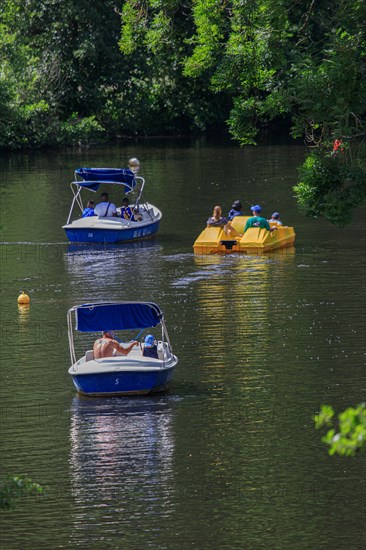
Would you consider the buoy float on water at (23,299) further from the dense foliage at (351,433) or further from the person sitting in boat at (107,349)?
the dense foliage at (351,433)

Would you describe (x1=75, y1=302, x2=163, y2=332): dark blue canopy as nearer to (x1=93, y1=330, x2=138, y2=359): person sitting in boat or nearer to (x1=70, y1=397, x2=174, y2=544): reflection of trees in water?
(x1=93, y1=330, x2=138, y2=359): person sitting in boat

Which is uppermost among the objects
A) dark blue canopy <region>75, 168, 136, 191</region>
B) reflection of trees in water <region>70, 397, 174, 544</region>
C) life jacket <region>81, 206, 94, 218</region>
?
dark blue canopy <region>75, 168, 136, 191</region>

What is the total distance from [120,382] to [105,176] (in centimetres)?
1902

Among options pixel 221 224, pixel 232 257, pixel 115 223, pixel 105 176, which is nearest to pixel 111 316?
pixel 232 257

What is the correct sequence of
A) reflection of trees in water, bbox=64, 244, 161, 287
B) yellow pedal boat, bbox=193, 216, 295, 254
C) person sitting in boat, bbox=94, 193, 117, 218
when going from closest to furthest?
1. reflection of trees in water, bbox=64, 244, 161, 287
2. yellow pedal boat, bbox=193, 216, 295, 254
3. person sitting in boat, bbox=94, 193, 117, 218

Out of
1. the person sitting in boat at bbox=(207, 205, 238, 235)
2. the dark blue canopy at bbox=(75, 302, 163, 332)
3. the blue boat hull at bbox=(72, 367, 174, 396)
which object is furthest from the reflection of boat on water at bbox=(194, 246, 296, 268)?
the blue boat hull at bbox=(72, 367, 174, 396)

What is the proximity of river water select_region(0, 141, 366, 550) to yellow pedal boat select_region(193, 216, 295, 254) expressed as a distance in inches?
21.0

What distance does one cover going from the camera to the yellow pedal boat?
37.3m

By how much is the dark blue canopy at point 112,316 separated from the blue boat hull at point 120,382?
1.21m

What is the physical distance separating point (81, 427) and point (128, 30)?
1272cm

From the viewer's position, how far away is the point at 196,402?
23875 mm

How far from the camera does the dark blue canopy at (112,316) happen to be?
24781 mm

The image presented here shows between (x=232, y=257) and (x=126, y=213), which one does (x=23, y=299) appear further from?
(x=126, y=213)

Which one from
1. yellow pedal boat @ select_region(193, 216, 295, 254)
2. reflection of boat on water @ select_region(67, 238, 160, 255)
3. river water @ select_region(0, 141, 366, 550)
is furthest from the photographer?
reflection of boat on water @ select_region(67, 238, 160, 255)
